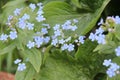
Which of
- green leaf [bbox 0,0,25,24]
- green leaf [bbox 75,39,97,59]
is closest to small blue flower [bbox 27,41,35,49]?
green leaf [bbox 75,39,97,59]

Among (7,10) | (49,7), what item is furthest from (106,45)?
(7,10)

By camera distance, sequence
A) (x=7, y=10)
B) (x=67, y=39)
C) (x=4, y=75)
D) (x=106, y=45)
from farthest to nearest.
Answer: (x=4, y=75), (x=7, y=10), (x=67, y=39), (x=106, y=45)

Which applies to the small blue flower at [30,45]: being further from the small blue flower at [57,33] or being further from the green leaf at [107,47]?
the green leaf at [107,47]

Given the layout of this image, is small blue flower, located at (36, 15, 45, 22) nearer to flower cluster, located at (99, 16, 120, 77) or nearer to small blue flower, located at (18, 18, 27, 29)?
small blue flower, located at (18, 18, 27, 29)

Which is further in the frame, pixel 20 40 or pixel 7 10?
pixel 7 10

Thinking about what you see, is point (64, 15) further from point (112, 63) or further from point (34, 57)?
point (112, 63)

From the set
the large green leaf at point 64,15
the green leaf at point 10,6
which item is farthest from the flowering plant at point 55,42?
the green leaf at point 10,6

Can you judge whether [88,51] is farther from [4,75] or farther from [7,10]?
[4,75]
